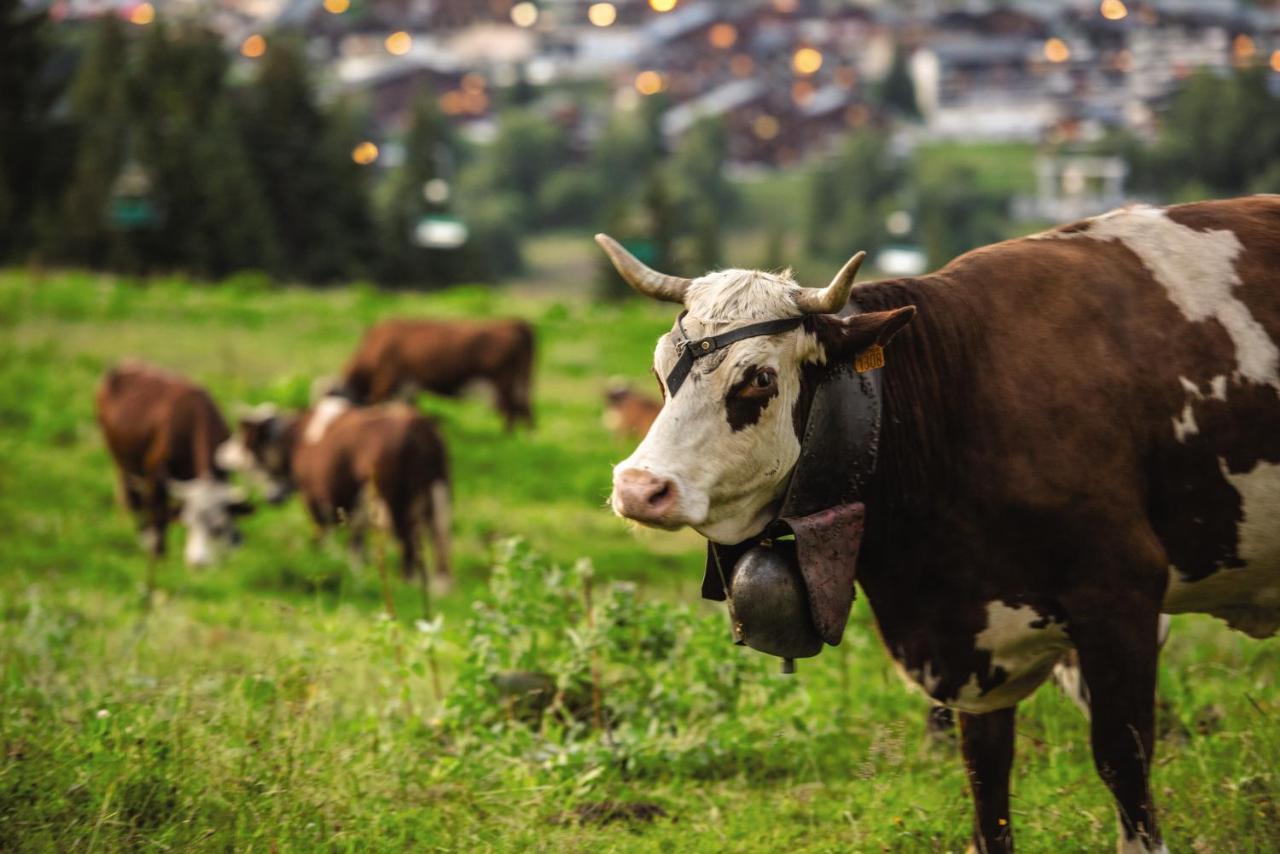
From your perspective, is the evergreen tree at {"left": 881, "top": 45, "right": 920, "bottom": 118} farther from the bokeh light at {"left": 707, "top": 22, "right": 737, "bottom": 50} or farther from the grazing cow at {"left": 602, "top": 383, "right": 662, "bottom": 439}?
the grazing cow at {"left": 602, "top": 383, "right": 662, "bottom": 439}

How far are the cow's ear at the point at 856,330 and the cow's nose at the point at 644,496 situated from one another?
1.86ft

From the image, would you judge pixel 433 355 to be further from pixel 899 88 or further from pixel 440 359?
pixel 899 88

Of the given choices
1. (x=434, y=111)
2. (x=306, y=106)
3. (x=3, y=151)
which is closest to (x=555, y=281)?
(x=434, y=111)

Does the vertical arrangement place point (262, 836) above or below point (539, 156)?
above

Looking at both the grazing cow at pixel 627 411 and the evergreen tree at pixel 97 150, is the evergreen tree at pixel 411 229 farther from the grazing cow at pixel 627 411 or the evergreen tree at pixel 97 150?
the grazing cow at pixel 627 411

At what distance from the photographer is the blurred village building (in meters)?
52.6

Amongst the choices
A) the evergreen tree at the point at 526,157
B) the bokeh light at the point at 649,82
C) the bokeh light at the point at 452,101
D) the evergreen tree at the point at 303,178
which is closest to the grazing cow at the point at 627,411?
the evergreen tree at the point at 303,178

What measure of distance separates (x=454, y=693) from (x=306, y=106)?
142 ft

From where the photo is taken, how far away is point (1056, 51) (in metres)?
46.0

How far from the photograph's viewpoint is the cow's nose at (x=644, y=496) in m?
3.38

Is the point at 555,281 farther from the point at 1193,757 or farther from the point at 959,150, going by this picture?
the point at 1193,757

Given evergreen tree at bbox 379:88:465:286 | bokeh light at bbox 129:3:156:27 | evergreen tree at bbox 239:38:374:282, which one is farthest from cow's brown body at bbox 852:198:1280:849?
bokeh light at bbox 129:3:156:27

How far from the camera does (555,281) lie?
195ft

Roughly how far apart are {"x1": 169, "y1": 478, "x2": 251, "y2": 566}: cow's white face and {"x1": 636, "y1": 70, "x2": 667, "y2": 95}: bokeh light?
Result: 239 feet
